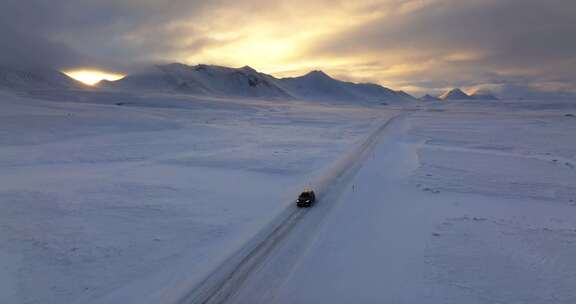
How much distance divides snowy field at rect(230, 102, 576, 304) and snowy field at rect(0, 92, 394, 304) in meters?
3.26

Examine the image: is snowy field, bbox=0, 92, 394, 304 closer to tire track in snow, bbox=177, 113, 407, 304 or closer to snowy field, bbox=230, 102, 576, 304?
tire track in snow, bbox=177, 113, 407, 304

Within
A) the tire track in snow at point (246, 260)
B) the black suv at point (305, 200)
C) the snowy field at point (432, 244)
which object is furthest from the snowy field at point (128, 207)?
the snowy field at point (432, 244)

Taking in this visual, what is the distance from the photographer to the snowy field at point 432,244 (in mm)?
12875

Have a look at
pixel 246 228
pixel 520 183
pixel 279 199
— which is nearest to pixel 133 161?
pixel 279 199

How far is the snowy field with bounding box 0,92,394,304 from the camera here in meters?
13.6

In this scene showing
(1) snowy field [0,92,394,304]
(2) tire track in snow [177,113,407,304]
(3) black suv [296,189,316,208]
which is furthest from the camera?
(3) black suv [296,189,316,208]

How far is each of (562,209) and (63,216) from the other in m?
27.1

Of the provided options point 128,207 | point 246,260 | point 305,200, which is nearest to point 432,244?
point 305,200

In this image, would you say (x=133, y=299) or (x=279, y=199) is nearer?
(x=133, y=299)

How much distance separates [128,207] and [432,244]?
15.6 metres

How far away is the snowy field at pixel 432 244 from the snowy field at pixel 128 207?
10.7 feet

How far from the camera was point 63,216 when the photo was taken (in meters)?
19.3

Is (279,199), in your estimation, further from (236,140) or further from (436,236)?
(236,140)

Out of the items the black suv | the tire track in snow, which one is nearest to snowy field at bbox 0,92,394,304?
the tire track in snow
